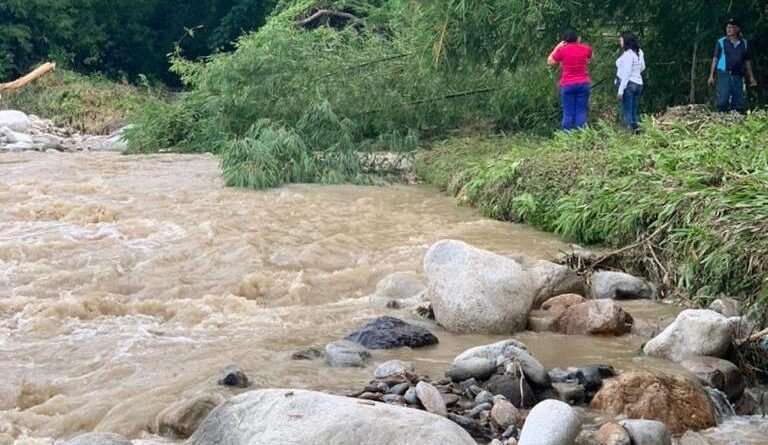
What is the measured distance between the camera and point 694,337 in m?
5.84

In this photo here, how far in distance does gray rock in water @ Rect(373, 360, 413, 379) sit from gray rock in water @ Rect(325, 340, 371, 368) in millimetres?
270

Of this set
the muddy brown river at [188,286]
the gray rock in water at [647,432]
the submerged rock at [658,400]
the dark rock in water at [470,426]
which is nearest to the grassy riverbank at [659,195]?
the muddy brown river at [188,286]

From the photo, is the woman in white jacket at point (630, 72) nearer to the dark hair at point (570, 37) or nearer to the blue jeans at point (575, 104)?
the blue jeans at point (575, 104)

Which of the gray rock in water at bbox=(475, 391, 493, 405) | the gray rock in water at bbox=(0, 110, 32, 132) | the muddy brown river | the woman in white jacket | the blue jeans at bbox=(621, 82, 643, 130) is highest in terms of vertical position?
the woman in white jacket

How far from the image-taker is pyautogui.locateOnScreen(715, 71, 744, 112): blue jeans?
39.8 feet

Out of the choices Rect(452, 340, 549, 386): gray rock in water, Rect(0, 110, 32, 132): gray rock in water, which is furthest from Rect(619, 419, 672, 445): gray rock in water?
Rect(0, 110, 32, 132): gray rock in water

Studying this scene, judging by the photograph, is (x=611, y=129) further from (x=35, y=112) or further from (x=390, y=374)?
(x=35, y=112)

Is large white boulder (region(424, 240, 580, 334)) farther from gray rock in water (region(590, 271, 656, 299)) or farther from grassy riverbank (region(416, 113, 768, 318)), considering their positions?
grassy riverbank (region(416, 113, 768, 318))

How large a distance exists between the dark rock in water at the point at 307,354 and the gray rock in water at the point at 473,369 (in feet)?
2.89

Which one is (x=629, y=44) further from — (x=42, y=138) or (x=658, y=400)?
(x=42, y=138)

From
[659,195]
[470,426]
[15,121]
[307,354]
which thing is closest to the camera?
[470,426]

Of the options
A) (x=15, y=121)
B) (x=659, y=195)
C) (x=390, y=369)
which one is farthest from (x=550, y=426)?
(x=15, y=121)

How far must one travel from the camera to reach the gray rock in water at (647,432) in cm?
463

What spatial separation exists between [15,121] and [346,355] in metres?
17.4
